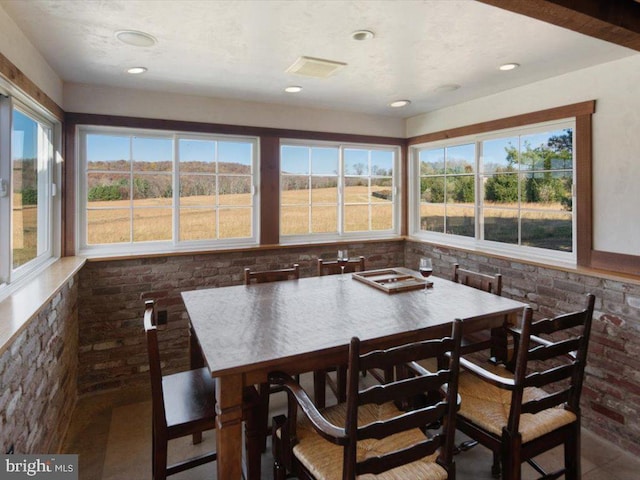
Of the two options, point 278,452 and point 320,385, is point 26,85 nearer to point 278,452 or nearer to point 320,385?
point 278,452

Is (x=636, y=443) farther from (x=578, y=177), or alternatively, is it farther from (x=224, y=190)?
(x=224, y=190)

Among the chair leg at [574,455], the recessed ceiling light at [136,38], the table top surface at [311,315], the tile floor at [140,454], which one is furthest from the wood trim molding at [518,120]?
the recessed ceiling light at [136,38]

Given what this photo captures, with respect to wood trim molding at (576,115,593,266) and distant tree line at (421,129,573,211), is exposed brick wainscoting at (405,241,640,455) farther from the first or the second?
distant tree line at (421,129,573,211)

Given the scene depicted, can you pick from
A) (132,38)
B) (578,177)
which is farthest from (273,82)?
(578,177)

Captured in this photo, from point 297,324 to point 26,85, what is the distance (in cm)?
214

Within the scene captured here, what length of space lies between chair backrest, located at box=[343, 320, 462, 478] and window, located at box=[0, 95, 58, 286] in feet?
6.73

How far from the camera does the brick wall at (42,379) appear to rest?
1682 mm

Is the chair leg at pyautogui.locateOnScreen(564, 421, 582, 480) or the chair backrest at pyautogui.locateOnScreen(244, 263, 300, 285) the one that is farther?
the chair backrest at pyautogui.locateOnScreen(244, 263, 300, 285)

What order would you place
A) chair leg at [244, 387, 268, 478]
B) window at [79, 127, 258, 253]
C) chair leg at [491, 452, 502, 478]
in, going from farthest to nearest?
window at [79, 127, 258, 253] → chair leg at [491, 452, 502, 478] → chair leg at [244, 387, 268, 478]

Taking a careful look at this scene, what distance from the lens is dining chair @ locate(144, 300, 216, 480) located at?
1.76 meters

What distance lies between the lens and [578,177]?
2.99 m

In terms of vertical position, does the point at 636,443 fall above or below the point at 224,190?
below

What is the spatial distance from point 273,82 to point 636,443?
12.0 feet

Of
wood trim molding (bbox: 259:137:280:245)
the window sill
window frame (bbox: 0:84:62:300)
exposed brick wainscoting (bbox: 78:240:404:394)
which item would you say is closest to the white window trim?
wood trim molding (bbox: 259:137:280:245)
